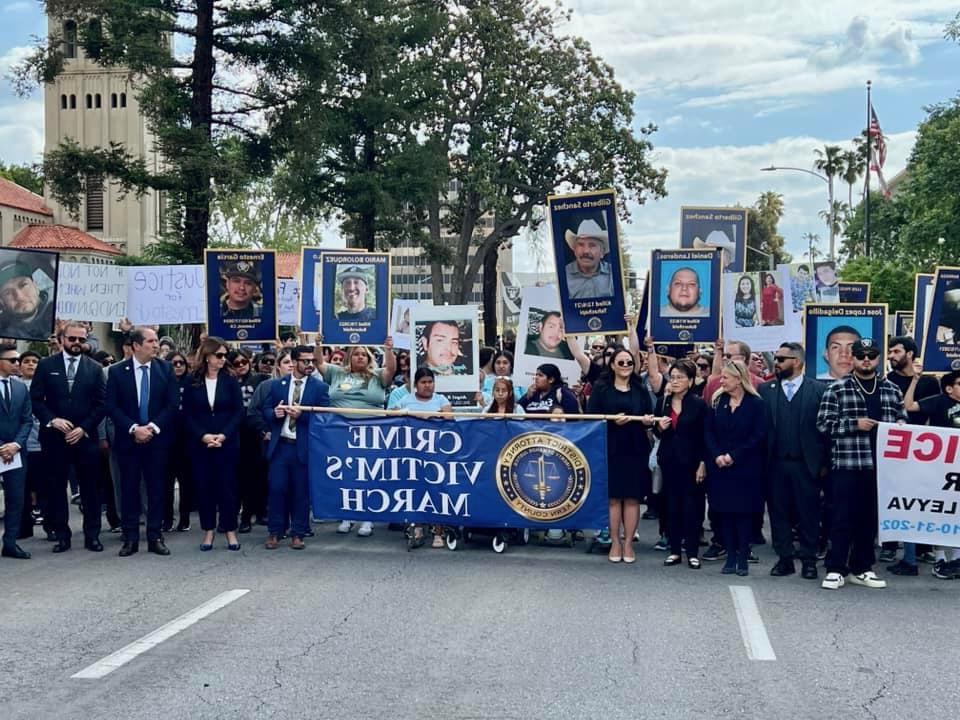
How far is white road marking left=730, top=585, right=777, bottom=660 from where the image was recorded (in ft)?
24.7

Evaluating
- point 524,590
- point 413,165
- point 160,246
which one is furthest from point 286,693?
point 413,165

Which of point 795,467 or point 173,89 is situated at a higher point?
point 173,89

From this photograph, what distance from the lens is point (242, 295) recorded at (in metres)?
14.8

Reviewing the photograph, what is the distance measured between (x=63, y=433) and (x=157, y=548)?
137 cm

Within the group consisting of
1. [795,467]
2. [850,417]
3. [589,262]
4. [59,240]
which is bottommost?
[795,467]

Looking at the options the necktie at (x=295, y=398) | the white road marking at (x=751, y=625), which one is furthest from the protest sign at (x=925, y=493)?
the necktie at (x=295, y=398)

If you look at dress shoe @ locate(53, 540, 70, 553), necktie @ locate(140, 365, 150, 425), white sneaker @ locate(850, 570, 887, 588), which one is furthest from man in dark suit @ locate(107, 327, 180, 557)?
white sneaker @ locate(850, 570, 887, 588)

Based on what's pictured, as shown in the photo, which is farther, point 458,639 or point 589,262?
point 589,262

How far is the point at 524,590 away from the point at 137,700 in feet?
12.6

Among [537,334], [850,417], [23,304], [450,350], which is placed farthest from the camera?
[537,334]

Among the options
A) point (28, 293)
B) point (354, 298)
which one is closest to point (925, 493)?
point (354, 298)

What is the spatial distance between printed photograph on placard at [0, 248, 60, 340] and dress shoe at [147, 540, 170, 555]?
3.21 m

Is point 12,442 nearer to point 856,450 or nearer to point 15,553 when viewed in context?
point 15,553

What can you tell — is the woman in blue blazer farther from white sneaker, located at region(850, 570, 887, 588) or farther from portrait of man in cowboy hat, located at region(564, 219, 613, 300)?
white sneaker, located at region(850, 570, 887, 588)
